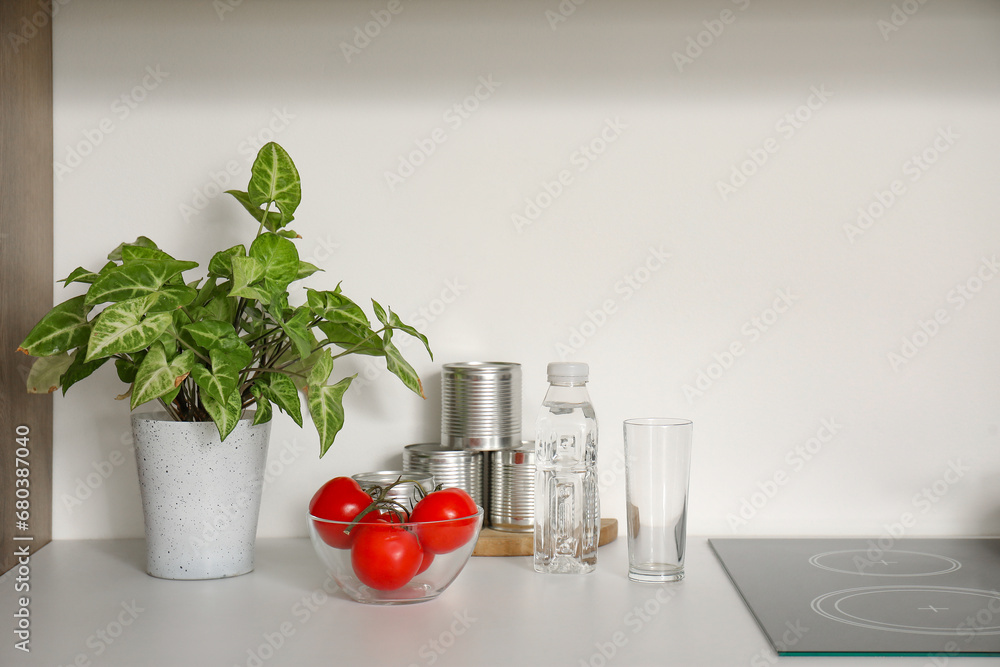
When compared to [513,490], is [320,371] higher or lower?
higher

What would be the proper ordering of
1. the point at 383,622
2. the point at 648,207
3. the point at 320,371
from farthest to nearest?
the point at 648,207
the point at 320,371
the point at 383,622

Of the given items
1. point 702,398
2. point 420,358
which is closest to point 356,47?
point 420,358

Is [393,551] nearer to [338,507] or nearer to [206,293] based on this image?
[338,507]

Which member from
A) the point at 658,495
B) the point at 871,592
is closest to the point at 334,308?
the point at 658,495

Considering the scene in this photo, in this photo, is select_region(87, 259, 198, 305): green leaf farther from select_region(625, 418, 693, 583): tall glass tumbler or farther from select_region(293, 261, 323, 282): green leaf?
select_region(625, 418, 693, 583): tall glass tumbler

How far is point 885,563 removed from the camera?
40.8 inches

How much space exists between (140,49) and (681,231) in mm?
855

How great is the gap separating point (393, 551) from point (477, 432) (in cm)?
28

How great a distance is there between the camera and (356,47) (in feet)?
3.92

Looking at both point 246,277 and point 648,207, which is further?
point 648,207

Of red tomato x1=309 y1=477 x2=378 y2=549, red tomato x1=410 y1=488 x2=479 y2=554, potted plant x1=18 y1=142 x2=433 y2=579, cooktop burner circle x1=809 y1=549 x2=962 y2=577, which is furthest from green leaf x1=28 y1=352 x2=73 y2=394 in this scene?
cooktop burner circle x1=809 y1=549 x2=962 y2=577

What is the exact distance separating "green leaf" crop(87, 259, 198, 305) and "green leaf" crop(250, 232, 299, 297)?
8 cm

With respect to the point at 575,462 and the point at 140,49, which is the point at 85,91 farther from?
the point at 575,462

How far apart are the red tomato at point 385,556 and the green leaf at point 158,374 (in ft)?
0.85
